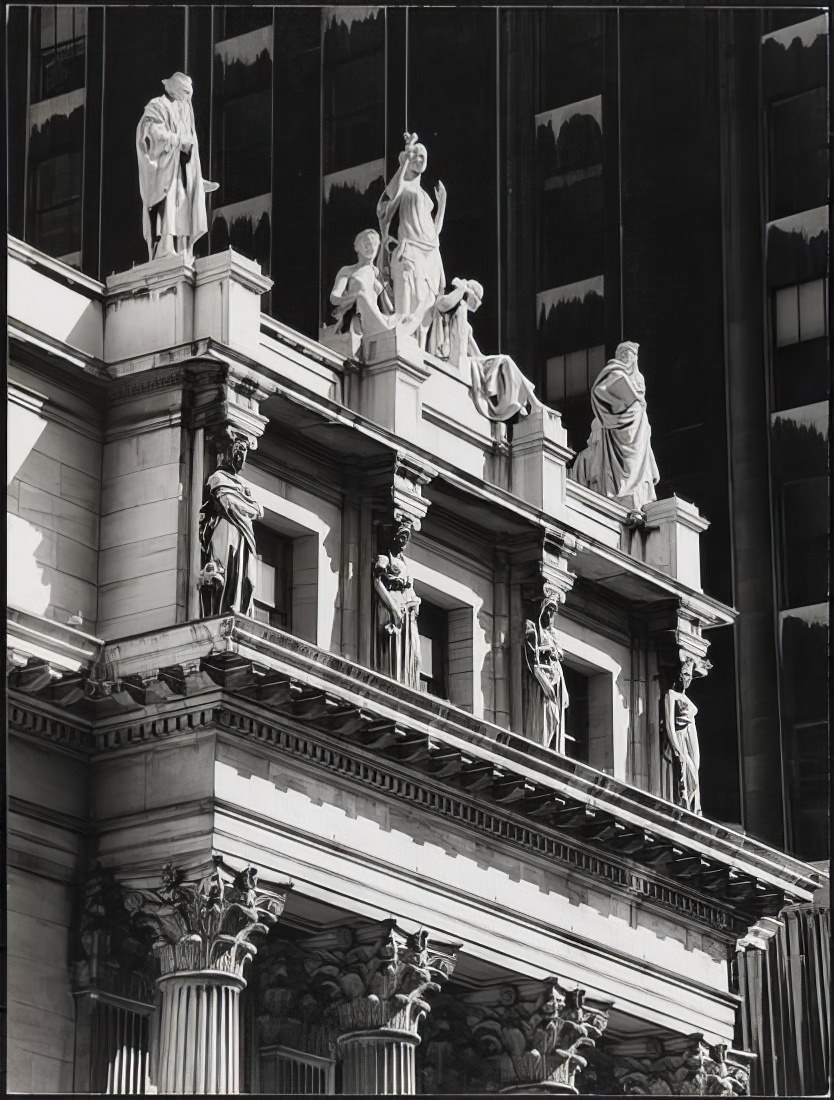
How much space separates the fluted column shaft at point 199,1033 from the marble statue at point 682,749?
32.3 ft

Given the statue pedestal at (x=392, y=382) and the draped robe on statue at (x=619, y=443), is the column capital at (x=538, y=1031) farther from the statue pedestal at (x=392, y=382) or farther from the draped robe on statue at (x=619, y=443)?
the draped robe on statue at (x=619, y=443)

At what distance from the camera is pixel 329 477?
4362 centimetres

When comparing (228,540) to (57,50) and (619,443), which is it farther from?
(619,443)

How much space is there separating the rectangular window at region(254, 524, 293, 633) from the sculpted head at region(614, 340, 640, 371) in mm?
7845

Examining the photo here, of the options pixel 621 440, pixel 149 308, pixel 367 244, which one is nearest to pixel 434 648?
pixel 367 244

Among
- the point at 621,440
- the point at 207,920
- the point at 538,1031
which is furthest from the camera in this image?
the point at 621,440

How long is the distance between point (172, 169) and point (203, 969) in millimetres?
10097

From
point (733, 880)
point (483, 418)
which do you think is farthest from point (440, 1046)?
point (483, 418)

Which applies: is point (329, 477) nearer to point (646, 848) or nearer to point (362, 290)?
point (362, 290)

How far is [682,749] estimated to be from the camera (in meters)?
47.9

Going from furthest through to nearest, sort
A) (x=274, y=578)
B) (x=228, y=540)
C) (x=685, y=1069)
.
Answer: (x=685, y=1069), (x=274, y=578), (x=228, y=540)

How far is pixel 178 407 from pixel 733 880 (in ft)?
35.6

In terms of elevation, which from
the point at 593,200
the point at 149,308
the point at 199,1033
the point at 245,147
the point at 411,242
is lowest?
the point at 199,1033

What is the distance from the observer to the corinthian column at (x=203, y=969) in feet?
128
